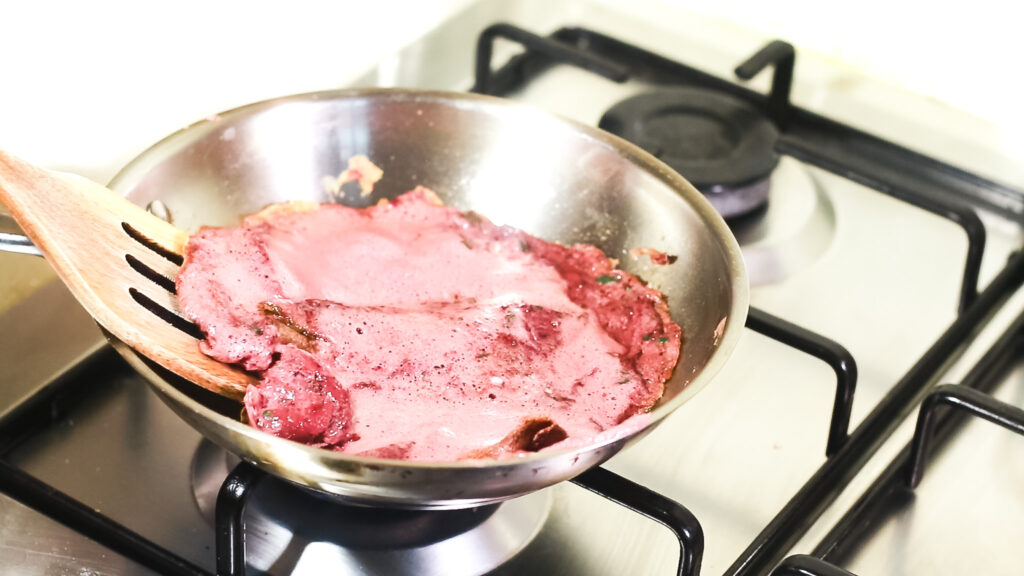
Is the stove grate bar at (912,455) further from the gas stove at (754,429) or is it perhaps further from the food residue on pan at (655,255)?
the food residue on pan at (655,255)

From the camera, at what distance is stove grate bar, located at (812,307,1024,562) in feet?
2.28

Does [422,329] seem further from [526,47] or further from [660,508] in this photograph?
[526,47]

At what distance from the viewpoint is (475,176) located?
0.85 meters

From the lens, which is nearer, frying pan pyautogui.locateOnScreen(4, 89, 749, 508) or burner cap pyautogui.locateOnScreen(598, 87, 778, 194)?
frying pan pyautogui.locateOnScreen(4, 89, 749, 508)

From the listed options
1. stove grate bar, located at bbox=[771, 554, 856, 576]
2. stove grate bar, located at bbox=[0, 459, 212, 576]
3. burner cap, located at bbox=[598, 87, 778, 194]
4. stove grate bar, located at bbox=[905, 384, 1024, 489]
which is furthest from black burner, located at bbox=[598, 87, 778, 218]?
stove grate bar, located at bbox=[0, 459, 212, 576]

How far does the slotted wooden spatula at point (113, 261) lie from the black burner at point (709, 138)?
44 cm

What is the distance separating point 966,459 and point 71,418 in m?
0.62

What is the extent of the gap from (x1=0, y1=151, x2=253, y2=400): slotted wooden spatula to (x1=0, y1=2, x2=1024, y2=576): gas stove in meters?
0.08

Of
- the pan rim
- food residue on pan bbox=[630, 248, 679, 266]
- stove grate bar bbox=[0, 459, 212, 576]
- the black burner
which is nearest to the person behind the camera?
the pan rim

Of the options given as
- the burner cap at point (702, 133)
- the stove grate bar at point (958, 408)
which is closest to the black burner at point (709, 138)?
the burner cap at point (702, 133)

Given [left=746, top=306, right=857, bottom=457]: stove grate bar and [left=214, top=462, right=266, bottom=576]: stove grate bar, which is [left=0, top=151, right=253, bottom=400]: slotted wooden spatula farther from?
[left=746, top=306, right=857, bottom=457]: stove grate bar

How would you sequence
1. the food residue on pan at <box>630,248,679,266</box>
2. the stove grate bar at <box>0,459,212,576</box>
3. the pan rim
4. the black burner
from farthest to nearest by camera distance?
the black burner, the food residue on pan at <box>630,248,679,266</box>, the stove grate bar at <box>0,459,212,576</box>, the pan rim

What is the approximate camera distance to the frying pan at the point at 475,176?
28.5 inches

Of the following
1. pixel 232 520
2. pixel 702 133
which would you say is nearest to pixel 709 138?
pixel 702 133
